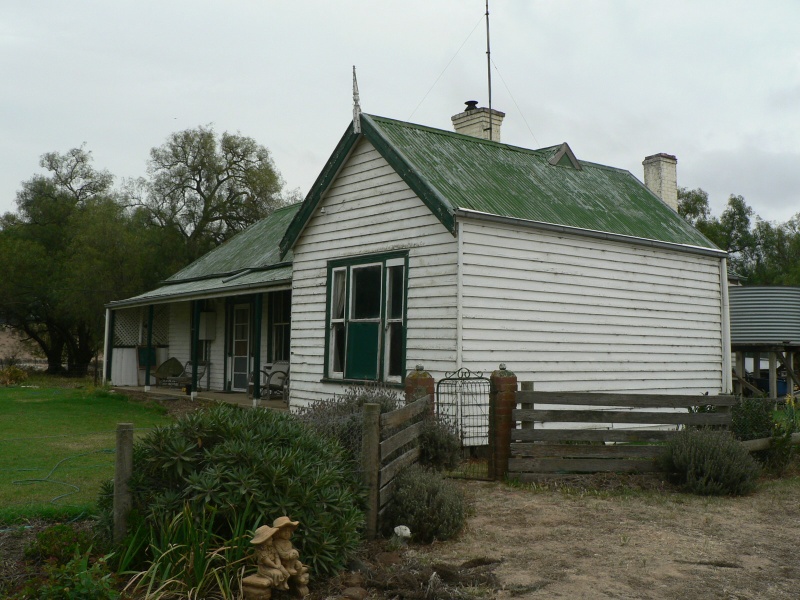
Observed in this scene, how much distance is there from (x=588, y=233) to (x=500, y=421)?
4.83 m

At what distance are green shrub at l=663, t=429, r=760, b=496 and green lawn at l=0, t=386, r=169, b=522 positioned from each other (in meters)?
5.86

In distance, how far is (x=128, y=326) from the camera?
86.1 ft

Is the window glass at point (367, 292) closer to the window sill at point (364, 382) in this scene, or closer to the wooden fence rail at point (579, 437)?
the window sill at point (364, 382)

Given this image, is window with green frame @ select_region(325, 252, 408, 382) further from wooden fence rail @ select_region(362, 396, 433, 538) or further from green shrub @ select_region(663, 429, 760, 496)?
wooden fence rail @ select_region(362, 396, 433, 538)

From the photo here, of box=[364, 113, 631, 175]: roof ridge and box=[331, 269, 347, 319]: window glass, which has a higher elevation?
box=[364, 113, 631, 175]: roof ridge

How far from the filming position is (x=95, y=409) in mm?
18516

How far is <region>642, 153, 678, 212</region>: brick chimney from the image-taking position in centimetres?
1878

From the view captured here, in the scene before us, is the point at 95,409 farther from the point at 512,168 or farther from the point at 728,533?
the point at 728,533

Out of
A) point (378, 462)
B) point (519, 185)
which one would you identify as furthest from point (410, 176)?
point (378, 462)

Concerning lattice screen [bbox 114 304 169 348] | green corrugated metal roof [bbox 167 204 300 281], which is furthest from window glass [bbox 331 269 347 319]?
lattice screen [bbox 114 304 169 348]

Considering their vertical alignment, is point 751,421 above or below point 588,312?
below

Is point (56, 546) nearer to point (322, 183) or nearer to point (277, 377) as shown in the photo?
point (322, 183)

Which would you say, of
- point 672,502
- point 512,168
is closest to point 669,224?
point 512,168

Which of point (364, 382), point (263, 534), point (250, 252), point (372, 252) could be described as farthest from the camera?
point (250, 252)
